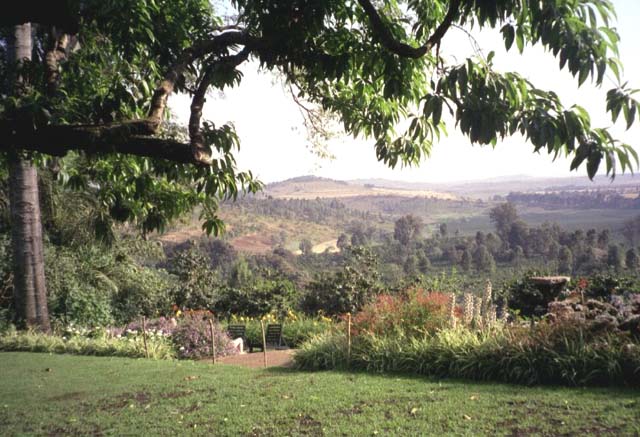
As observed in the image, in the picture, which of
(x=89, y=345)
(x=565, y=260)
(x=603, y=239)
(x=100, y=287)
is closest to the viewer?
(x=89, y=345)

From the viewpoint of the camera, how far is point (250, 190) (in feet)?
16.1

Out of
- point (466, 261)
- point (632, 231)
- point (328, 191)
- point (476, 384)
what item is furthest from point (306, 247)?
point (476, 384)

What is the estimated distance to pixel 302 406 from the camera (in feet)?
21.8

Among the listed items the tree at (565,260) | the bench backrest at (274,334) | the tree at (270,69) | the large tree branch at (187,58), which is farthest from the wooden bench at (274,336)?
the tree at (565,260)

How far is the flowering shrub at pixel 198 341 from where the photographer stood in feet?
41.6

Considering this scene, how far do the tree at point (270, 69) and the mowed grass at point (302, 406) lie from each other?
2.39 metres

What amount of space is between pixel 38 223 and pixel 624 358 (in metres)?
12.7

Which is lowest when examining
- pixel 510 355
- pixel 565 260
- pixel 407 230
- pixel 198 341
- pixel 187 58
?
pixel 407 230

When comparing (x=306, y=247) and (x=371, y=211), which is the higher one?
(x=371, y=211)

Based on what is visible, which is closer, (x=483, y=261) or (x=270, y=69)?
(x=270, y=69)

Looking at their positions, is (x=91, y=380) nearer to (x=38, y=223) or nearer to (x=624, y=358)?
(x=38, y=223)

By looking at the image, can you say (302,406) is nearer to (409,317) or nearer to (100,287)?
(409,317)

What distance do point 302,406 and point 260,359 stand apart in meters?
5.47

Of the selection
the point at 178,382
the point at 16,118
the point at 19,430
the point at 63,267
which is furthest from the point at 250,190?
the point at 63,267
